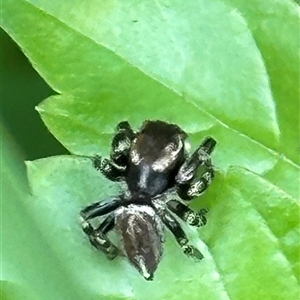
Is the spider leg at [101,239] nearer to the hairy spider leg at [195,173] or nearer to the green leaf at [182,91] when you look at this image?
the green leaf at [182,91]

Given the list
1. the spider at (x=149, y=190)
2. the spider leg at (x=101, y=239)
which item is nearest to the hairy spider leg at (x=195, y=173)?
the spider at (x=149, y=190)

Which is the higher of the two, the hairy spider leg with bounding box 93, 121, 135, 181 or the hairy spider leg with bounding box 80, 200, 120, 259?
the hairy spider leg with bounding box 93, 121, 135, 181

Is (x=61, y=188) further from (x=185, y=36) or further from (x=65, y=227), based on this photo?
(x=185, y=36)

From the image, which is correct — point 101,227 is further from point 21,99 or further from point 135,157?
point 21,99

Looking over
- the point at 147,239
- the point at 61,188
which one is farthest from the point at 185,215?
the point at 61,188

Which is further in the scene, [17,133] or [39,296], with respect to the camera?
[17,133]

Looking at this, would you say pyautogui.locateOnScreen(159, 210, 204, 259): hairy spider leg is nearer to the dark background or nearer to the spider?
the spider

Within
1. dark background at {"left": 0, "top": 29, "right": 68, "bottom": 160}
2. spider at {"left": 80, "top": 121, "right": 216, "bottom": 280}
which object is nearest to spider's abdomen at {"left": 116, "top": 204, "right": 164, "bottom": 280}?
spider at {"left": 80, "top": 121, "right": 216, "bottom": 280}

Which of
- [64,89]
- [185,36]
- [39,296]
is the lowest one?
[39,296]
